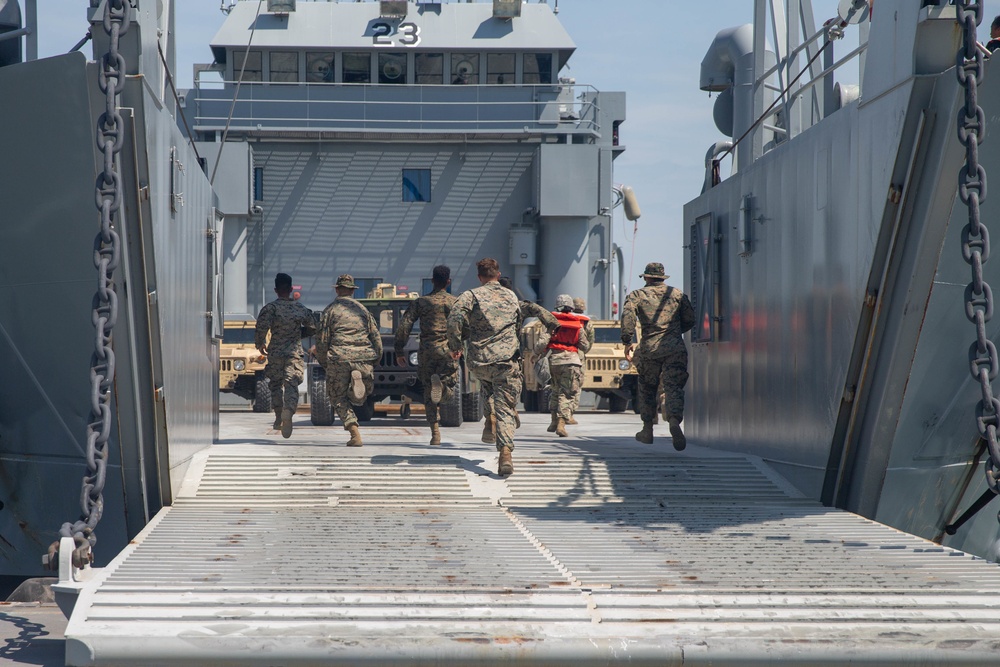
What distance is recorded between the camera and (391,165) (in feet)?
86.6

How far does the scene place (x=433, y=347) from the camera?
10930 millimetres

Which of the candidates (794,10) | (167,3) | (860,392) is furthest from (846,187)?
(167,3)

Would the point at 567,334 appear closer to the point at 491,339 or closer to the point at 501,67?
the point at 491,339

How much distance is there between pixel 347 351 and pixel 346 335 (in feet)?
0.51

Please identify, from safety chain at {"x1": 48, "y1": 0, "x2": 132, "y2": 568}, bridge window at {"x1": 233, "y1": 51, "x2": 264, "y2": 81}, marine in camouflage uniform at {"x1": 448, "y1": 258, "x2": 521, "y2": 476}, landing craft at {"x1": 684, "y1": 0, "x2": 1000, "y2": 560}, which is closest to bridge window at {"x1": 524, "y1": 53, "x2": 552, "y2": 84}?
bridge window at {"x1": 233, "y1": 51, "x2": 264, "y2": 81}

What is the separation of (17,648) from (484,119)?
22.2 meters

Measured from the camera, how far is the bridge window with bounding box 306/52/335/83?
26234mm

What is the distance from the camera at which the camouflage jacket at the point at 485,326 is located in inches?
340

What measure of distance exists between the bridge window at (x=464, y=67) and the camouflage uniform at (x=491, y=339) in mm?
18515

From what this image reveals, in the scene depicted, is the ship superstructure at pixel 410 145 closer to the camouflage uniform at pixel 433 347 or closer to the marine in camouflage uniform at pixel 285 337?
the camouflage uniform at pixel 433 347

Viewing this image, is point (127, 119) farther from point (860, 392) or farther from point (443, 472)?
point (860, 392)

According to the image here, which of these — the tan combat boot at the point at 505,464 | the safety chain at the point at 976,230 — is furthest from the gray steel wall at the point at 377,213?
the safety chain at the point at 976,230

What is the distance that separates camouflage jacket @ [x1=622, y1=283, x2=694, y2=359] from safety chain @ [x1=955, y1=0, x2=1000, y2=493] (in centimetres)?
411

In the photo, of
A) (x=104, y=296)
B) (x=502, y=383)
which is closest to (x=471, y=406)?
(x=502, y=383)
